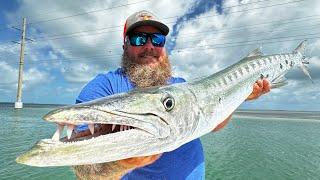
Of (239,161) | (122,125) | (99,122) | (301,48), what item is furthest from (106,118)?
(239,161)

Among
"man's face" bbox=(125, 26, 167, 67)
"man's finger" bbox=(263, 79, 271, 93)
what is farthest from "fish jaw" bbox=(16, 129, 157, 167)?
"man's finger" bbox=(263, 79, 271, 93)

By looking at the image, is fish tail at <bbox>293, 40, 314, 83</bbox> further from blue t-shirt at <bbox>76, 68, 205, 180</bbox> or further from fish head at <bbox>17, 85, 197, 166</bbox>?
fish head at <bbox>17, 85, 197, 166</bbox>

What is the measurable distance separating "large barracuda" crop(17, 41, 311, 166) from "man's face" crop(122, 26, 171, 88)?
35.7 inches

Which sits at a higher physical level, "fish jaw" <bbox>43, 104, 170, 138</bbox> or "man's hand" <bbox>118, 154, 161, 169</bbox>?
"fish jaw" <bbox>43, 104, 170, 138</bbox>

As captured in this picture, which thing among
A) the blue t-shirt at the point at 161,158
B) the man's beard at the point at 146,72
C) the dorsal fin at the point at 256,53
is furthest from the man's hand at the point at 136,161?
the dorsal fin at the point at 256,53

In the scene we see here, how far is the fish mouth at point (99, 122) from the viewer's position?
190cm

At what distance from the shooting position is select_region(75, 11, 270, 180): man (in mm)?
3338

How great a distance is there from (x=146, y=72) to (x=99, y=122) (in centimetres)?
205

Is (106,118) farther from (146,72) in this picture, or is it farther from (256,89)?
(256,89)

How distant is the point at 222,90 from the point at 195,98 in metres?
0.58

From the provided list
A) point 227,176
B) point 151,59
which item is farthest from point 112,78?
point 227,176

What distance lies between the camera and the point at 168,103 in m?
2.49

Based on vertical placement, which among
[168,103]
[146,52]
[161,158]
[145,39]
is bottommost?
[161,158]

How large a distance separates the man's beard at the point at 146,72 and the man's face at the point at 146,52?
0.04 meters
